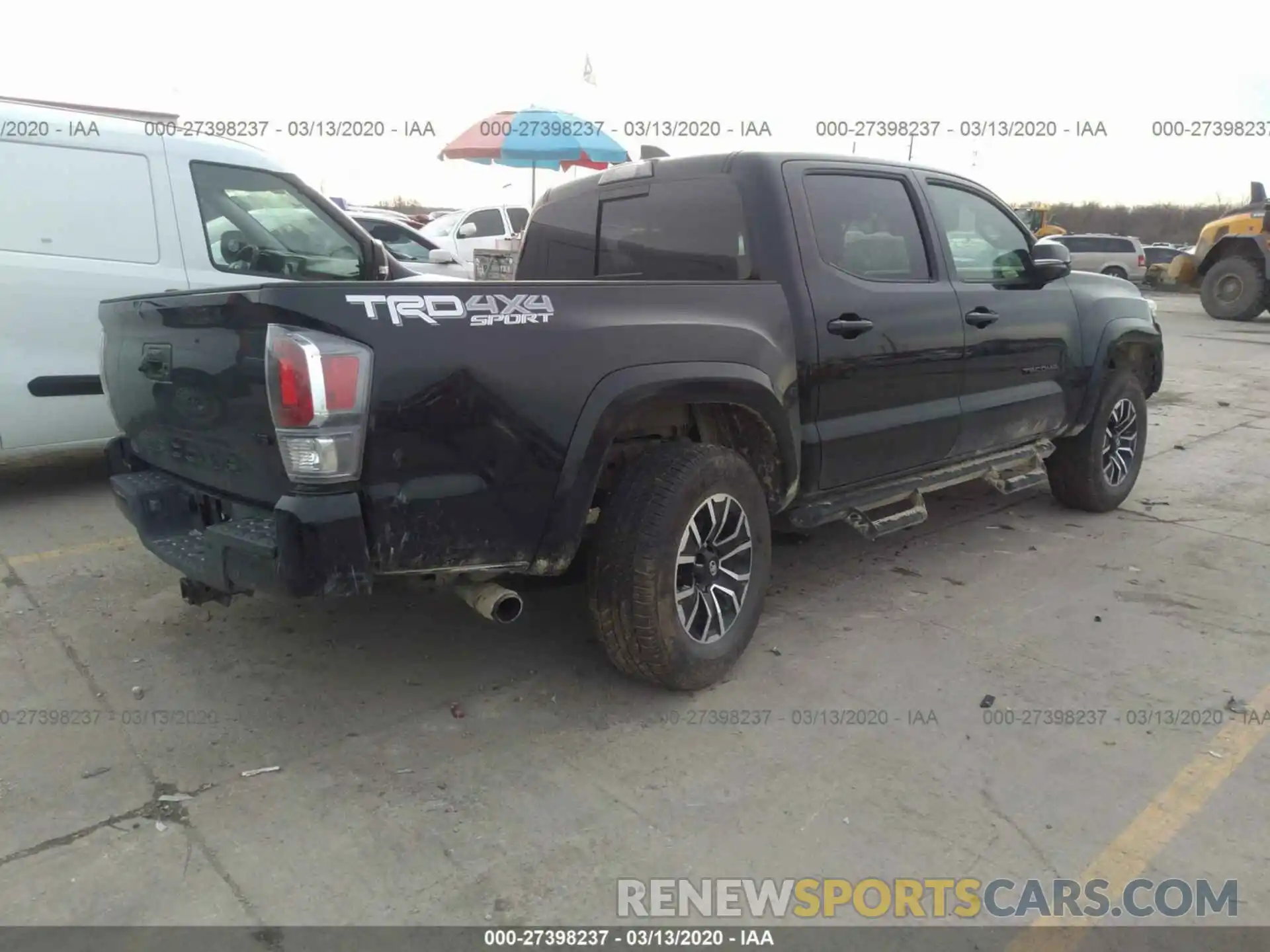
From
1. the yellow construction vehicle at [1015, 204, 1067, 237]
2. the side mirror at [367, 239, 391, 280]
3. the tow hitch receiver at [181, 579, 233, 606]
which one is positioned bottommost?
the tow hitch receiver at [181, 579, 233, 606]

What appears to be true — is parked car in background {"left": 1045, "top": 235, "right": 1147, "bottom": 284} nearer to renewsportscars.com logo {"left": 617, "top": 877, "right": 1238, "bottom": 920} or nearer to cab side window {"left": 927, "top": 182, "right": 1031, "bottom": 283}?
cab side window {"left": 927, "top": 182, "right": 1031, "bottom": 283}

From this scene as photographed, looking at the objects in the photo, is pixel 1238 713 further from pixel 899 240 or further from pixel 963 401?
pixel 899 240

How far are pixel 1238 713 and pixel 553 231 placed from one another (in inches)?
133

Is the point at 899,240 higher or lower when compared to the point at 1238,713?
higher

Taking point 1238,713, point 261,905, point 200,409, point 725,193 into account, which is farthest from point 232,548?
point 1238,713

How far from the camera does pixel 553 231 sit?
14.7 ft

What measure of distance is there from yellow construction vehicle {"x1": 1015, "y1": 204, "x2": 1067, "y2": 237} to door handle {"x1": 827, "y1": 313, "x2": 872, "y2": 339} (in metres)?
26.8

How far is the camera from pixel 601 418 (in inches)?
115

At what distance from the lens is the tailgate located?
2.61m

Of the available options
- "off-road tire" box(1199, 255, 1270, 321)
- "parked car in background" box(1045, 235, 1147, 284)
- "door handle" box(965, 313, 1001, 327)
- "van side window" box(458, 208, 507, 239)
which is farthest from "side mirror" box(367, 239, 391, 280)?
"parked car in background" box(1045, 235, 1147, 284)

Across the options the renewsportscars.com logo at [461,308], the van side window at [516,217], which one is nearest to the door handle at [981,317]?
the renewsportscars.com logo at [461,308]

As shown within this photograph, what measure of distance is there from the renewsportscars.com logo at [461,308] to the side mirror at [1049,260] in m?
3.03

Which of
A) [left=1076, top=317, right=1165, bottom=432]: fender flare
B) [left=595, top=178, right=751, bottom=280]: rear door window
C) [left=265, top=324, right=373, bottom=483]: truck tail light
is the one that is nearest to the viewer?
[left=265, top=324, right=373, bottom=483]: truck tail light

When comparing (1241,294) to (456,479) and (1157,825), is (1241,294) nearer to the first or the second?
(1157,825)
